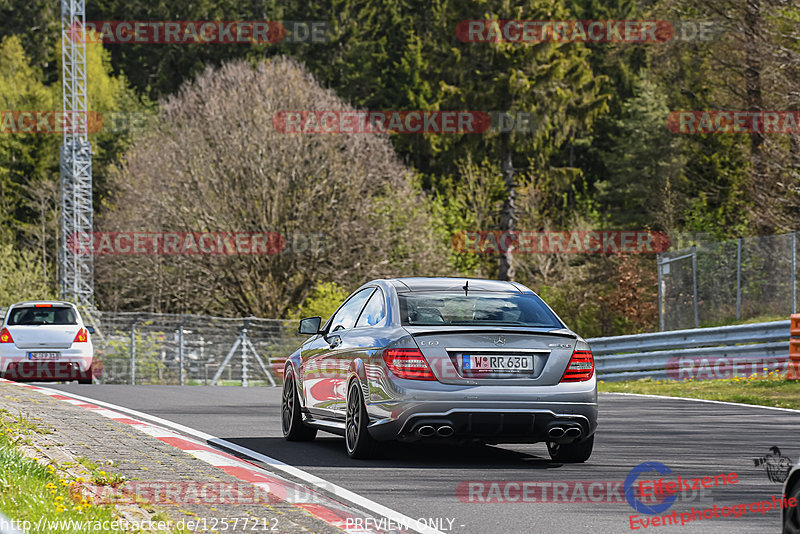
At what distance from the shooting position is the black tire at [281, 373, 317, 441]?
12.3m

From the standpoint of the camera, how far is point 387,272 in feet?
150

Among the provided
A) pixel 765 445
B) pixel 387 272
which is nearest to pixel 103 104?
pixel 387 272

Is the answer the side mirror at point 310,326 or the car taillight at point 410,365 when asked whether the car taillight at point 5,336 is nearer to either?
the side mirror at point 310,326

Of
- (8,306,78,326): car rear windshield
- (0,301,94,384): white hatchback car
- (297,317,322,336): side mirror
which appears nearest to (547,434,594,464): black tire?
(297,317,322,336): side mirror

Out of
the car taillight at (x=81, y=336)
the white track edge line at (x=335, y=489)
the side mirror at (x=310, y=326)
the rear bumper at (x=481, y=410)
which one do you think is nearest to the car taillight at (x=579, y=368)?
the rear bumper at (x=481, y=410)

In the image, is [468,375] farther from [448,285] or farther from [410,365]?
[448,285]

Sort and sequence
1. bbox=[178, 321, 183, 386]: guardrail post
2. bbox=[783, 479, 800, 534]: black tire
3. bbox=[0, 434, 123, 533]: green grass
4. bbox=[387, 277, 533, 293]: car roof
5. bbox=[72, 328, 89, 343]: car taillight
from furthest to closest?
bbox=[178, 321, 183, 386]: guardrail post, bbox=[72, 328, 89, 343]: car taillight, bbox=[387, 277, 533, 293]: car roof, bbox=[0, 434, 123, 533]: green grass, bbox=[783, 479, 800, 534]: black tire

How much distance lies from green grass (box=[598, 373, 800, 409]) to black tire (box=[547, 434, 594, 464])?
7017 millimetres

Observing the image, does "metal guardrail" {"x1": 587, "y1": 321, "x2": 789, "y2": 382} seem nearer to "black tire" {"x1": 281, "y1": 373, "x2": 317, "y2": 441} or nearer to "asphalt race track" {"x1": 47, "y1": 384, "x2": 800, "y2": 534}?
"asphalt race track" {"x1": 47, "y1": 384, "x2": 800, "y2": 534}

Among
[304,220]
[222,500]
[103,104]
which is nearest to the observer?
[222,500]

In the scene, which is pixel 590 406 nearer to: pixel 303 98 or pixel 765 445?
pixel 765 445

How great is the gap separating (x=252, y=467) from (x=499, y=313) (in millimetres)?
2419

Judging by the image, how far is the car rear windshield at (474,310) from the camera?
1045 centimetres

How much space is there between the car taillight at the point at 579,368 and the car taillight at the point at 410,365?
1.10m
